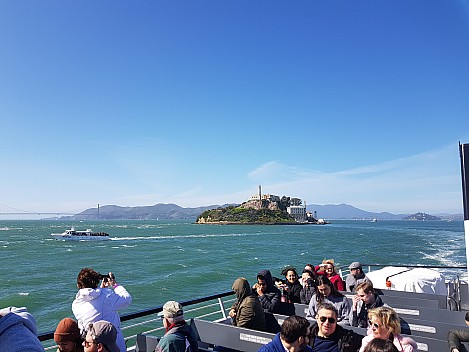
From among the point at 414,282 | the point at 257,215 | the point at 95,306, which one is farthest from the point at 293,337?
the point at 257,215

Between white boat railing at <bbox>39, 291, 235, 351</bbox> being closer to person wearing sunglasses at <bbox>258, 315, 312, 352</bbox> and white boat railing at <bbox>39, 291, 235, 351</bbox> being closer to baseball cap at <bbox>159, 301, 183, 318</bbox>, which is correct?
baseball cap at <bbox>159, 301, 183, 318</bbox>

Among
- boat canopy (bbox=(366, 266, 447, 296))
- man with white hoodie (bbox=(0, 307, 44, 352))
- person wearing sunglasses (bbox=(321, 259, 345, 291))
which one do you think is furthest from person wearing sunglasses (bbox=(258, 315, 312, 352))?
boat canopy (bbox=(366, 266, 447, 296))

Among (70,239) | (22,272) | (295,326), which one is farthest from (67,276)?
(70,239)

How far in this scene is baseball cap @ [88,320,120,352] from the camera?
2869 mm

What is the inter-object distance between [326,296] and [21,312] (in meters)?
4.44

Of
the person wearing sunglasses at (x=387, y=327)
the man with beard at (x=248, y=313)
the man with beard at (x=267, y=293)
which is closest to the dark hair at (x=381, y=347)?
the person wearing sunglasses at (x=387, y=327)

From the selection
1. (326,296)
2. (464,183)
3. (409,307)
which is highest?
(464,183)

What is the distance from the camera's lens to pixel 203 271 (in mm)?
34750

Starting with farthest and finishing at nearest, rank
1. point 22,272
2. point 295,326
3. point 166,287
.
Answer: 1. point 22,272
2. point 166,287
3. point 295,326

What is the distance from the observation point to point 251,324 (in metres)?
4.81

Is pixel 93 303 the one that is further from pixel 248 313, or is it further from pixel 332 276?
pixel 332 276

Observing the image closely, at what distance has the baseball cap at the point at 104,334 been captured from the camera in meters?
2.87

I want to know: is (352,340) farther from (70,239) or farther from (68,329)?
(70,239)

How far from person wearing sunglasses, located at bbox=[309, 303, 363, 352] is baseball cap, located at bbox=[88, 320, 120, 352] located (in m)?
2.06
